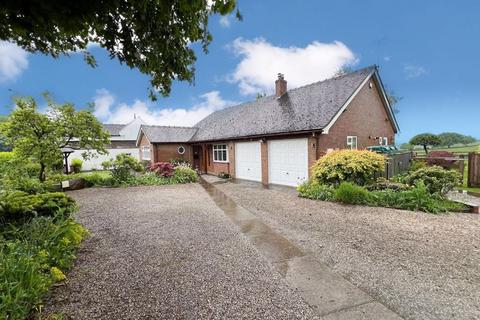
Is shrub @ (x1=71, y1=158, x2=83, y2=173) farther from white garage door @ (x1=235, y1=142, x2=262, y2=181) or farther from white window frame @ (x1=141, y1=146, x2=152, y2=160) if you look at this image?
white garage door @ (x1=235, y1=142, x2=262, y2=181)

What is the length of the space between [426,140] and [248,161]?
22.4m

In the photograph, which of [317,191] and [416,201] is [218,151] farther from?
[416,201]

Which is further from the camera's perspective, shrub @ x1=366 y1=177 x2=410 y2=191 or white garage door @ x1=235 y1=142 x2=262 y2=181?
white garage door @ x1=235 y1=142 x2=262 y2=181

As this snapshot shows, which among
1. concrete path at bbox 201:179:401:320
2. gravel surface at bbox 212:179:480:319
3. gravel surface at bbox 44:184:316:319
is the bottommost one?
gravel surface at bbox 212:179:480:319

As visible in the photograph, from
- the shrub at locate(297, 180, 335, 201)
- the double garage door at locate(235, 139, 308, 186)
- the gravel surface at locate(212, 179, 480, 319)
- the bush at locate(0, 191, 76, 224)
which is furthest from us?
the double garage door at locate(235, 139, 308, 186)

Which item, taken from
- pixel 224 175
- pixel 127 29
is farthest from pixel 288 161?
pixel 127 29

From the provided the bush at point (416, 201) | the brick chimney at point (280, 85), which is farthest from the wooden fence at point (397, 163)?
the brick chimney at point (280, 85)

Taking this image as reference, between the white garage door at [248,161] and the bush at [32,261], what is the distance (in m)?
10.7

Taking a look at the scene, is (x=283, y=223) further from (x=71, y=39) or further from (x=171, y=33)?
(x=71, y=39)

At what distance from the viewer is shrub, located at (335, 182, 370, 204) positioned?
811 cm

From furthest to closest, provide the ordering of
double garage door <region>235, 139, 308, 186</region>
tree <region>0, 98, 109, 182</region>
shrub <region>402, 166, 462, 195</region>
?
double garage door <region>235, 139, 308, 186</region>, tree <region>0, 98, 109, 182</region>, shrub <region>402, 166, 462, 195</region>

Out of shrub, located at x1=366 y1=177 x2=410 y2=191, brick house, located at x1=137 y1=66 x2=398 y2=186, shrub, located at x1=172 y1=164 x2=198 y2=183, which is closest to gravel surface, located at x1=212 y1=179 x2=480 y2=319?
shrub, located at x1=366 y1=177 x2=410 y2=191

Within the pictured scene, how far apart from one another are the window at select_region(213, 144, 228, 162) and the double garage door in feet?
5.22

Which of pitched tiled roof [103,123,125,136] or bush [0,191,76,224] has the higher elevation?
pitched tiled roof [103,123,125,136]
